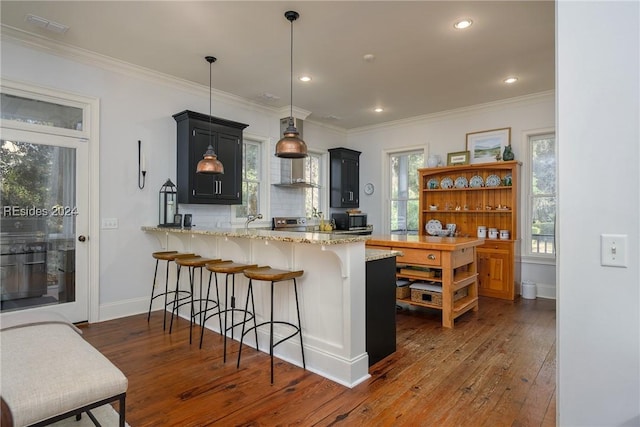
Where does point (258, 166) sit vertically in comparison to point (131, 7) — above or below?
below

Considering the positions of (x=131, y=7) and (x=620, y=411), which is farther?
(x=131, y=7)

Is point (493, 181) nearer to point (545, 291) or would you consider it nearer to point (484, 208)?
point (484, 208)

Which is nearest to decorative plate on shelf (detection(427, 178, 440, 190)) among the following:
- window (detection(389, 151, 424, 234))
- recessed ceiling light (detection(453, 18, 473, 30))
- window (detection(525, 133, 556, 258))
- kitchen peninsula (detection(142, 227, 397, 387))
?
window (detection(389, 151, 424, 234))

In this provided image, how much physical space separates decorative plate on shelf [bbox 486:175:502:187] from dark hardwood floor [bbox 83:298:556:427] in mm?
2457

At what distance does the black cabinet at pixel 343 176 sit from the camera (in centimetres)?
679

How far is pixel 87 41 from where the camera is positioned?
354cm

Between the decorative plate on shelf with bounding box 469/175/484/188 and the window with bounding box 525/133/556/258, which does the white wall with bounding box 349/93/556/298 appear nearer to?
the window with bounding box 525/133/556/258

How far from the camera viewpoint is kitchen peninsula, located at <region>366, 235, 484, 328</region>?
12.1 feet

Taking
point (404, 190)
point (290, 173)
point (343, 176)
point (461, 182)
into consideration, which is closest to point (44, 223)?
point (290, 173)

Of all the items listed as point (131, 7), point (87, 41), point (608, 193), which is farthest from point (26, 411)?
point (87, 41)

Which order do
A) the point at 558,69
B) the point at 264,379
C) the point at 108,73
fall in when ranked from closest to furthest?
the point at 558,69 → the point at 264,379 → the point at 108,73

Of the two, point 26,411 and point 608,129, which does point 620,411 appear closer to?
point 608,129

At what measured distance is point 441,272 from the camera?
3.93 meters

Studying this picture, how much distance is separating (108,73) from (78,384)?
12.2 feet
